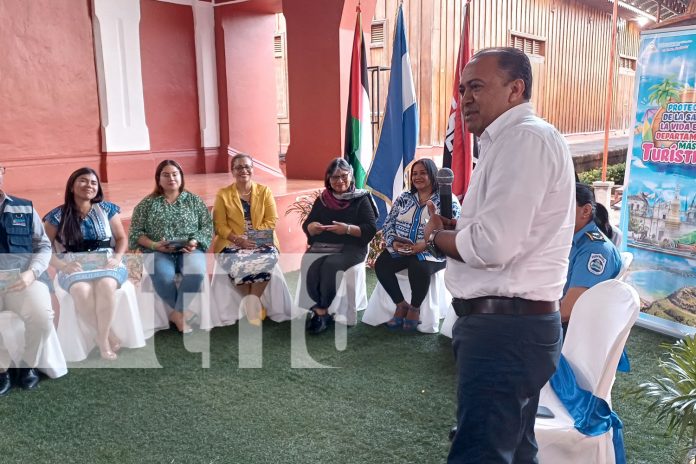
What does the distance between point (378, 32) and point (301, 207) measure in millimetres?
5406

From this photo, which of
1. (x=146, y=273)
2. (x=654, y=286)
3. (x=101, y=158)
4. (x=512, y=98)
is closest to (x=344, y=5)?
(x=101, y=158)

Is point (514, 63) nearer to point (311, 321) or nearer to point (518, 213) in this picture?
point (518, 213)

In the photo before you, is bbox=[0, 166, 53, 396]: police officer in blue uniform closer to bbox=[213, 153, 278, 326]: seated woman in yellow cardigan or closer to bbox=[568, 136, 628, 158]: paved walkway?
bbox=[213, 153, 278, 326]: seated woman in yellow cardigan

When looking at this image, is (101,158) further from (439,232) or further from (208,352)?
(439,232)

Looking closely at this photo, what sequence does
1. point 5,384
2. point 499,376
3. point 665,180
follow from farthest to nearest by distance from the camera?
point 665,180
point 5,384
point 499,376

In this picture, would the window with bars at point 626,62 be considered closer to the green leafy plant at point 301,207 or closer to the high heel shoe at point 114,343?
the green leafy plant at point 301,207

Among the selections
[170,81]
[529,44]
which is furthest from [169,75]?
[529,44]

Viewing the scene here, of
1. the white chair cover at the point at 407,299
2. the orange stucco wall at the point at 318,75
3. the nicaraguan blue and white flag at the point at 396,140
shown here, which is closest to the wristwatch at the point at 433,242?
the white chair cover at the point at 407,299

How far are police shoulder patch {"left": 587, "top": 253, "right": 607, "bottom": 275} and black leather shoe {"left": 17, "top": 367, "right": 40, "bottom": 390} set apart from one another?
2.95 meters

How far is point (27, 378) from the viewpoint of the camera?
10.5 ft

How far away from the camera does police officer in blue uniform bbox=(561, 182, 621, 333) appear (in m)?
2.62

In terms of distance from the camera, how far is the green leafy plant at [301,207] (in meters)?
5.62

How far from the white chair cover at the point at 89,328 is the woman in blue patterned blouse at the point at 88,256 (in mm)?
41

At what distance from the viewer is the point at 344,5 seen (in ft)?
20.7
